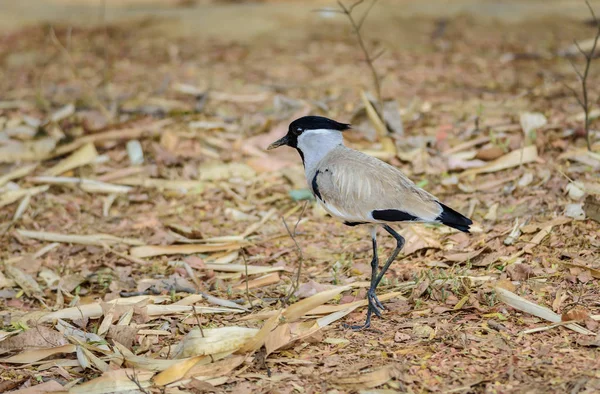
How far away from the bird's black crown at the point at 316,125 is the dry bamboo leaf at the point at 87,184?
2211 mm

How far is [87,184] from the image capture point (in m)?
6.44

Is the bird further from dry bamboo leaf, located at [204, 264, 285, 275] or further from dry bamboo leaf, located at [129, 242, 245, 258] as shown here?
dry bamboo leaf, located at [129, 242, 245, 258]

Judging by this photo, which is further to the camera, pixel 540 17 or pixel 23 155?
pixel 540 17

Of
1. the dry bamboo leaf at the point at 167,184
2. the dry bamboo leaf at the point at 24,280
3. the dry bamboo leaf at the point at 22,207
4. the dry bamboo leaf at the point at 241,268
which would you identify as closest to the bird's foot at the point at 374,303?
the dry bamboo leaf at the point at 241,268

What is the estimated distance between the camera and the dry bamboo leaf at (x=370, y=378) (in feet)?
11.4

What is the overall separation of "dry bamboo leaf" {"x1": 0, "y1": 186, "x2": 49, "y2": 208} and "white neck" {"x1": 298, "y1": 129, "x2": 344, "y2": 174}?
9.02 ft

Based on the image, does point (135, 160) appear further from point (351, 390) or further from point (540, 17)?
point (540, 17)

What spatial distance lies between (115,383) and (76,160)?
3465mm

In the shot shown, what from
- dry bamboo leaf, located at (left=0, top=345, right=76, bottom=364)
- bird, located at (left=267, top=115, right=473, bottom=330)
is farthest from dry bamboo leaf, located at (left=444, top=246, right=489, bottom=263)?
dry bamboo leaf, located at (left=0, top=345, right=76, bottom=364)

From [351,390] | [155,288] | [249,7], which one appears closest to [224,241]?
[155,288]

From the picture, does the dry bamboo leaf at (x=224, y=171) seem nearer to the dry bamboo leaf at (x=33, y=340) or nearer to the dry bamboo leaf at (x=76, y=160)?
the dry bamboo leaf at (x=76, y=160)

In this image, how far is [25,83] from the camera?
888 centimetres

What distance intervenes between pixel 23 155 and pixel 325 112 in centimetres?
282

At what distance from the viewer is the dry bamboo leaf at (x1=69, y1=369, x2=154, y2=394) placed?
360cm
